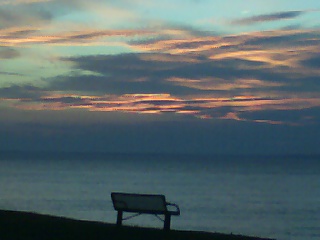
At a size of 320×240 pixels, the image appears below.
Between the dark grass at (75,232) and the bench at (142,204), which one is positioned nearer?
the dark grass at (75,232)

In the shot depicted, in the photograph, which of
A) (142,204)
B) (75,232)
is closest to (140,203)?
(142,204)

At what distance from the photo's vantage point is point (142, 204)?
12.7 m

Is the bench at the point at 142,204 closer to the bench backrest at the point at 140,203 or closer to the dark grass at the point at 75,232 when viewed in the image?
the bench backrest at the point at 140,203

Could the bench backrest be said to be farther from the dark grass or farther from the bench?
the dark grass

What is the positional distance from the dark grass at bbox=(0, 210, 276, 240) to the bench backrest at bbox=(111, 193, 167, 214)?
1.69 feet

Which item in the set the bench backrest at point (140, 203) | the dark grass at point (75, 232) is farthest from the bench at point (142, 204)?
the dark grass at point (75, 232)

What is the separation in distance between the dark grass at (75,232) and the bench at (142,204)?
1.41 ft

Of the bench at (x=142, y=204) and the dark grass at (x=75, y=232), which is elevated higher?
the bench at (x=142, y=204)

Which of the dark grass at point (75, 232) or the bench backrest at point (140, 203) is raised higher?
the bench backrest at point (140, 203)

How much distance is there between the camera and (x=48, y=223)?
12234 millimetres

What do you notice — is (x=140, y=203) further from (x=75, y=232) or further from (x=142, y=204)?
(x=75, y=232)

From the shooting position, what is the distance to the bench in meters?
12.3

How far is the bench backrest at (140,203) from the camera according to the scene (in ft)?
40.6

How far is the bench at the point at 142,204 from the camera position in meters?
12.3
